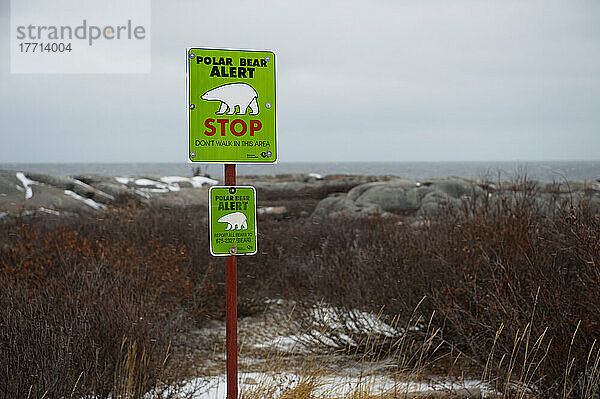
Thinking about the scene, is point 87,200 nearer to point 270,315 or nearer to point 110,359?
point 270,315

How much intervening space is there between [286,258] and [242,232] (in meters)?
5.01

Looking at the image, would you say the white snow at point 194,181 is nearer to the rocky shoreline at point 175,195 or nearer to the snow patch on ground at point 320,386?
the rocky shoreline at point 175,195

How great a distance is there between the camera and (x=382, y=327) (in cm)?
550

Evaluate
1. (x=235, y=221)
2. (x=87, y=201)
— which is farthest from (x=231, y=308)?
(x=87, y=201)

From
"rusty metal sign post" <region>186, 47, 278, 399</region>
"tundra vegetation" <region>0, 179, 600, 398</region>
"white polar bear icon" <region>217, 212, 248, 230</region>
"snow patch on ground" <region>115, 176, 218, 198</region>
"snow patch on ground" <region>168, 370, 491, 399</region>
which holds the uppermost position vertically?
"rusty metal sign post" <region>186, 47, 278, 399</region>

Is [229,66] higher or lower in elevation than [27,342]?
higher

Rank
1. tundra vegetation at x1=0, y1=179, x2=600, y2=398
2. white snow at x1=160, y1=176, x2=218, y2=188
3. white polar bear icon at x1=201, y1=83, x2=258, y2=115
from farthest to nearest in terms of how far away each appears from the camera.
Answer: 1. white snow at x1=160, y1=176, x2=218, y2=188
2. tundra vegetation at x1=0, y1=179, x2=600, y2=398
3. white polar bear icon at x1=201, y1=83, x2=258, y2=115

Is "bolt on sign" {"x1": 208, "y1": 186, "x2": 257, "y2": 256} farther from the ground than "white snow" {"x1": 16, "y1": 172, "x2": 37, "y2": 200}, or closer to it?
farther from the ground

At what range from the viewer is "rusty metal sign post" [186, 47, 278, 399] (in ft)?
9.66

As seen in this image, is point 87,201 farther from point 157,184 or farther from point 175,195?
point 157,184

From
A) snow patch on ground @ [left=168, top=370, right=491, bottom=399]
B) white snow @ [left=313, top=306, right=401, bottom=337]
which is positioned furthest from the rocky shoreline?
snow patch on ground @ [left=168, top=370, right=491, bottom=399]

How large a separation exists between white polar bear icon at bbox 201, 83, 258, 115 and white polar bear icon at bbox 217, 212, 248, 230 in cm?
51

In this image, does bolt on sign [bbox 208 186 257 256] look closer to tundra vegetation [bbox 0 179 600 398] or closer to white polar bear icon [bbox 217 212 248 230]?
white polar bear icon [bbox 217 212 248 230]

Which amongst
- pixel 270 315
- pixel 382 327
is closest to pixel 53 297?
pixel 382 327
